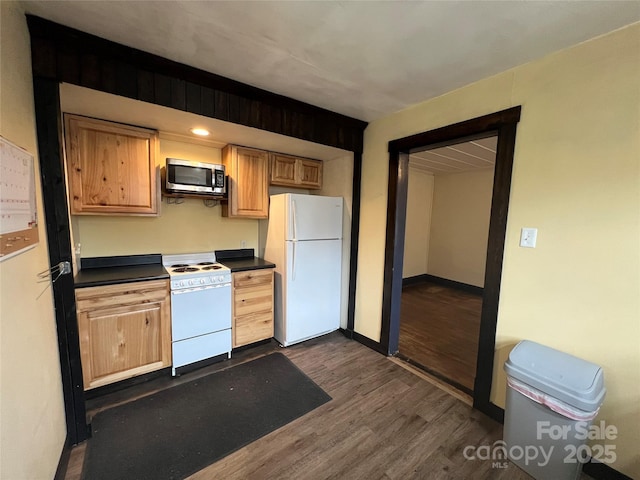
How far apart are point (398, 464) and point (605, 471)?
1.12 m

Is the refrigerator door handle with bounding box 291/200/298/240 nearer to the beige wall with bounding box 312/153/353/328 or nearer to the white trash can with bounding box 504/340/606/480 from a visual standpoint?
the beige wall with bounding box 312/153/353/328

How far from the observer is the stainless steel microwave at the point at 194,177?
7.59ft

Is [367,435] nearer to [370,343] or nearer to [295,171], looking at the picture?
[370,343]

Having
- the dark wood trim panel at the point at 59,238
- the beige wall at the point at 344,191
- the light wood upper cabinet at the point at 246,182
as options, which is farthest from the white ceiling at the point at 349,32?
the beige wall at the point at 344,191

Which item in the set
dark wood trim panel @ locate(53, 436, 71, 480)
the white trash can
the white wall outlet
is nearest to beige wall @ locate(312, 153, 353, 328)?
the white wall outlet

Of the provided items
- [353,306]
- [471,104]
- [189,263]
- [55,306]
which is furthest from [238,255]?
[471,104]

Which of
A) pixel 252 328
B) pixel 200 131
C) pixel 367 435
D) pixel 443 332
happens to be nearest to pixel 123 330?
pixel 252 328

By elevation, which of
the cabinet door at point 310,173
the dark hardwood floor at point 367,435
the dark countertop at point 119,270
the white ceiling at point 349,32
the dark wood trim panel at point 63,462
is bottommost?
the dark hardwood floor at point 367,435

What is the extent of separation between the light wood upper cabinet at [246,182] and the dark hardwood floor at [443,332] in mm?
2202

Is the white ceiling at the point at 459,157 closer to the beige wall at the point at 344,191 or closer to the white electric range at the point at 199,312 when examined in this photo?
the beige wall at the point at 344,191

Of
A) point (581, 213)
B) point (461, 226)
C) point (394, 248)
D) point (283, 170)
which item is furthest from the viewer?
point (461, 226)

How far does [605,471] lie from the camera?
1462mm

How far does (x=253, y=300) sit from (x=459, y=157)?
11.5 ft

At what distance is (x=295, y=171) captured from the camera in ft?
10.1
